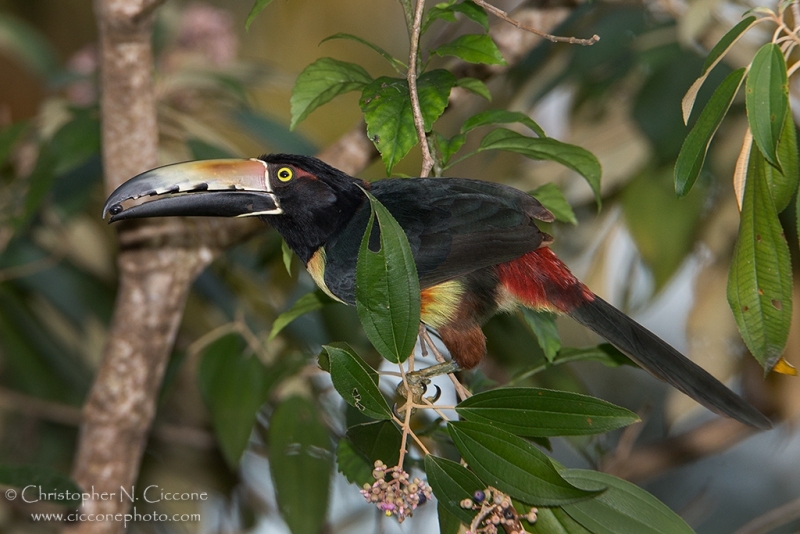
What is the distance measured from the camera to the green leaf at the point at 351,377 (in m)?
1.24

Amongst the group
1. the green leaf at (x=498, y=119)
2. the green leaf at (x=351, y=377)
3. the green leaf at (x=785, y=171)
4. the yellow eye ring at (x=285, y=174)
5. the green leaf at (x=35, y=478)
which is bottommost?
the green leaf at (x=351, y=377)

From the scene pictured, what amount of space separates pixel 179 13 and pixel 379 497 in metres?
2.69

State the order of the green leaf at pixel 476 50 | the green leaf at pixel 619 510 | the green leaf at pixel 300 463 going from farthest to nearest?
the green leaf at pixel 300 463 < the green leaf at pixel 476 50 < the green leaf at pixel 619 510

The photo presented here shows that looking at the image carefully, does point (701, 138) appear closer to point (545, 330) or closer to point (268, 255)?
point (545, 330)

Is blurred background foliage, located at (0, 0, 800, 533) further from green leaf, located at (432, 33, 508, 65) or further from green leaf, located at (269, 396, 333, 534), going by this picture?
green leaf, located at (432, 33, 508, 65)

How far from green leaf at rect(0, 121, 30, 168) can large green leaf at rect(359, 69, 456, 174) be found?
1.53 m

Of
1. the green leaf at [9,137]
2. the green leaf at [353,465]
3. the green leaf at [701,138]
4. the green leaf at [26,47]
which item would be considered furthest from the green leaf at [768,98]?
the green leaf at [26,47]

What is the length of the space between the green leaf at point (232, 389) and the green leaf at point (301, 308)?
0.48 meters

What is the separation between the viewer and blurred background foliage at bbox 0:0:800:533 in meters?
2.39

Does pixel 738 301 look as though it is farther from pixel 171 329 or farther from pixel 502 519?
pixel 171 329

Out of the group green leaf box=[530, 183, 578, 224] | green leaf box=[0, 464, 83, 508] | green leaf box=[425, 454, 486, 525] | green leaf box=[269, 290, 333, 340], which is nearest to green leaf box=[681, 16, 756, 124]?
green leaf box=[530, 183, 578, 224]

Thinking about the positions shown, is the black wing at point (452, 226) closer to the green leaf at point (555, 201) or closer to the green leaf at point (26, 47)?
the green leaf at point (555, 201)

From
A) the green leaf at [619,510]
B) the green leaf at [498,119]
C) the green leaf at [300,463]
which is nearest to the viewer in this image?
the green leaf at [619,510]

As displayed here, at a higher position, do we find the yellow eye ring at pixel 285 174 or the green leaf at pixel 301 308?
the yellow eye ring at pixel 285 174
